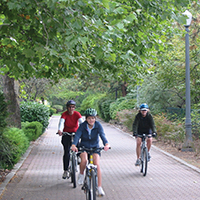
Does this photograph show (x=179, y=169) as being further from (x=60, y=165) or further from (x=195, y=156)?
(x=60, y=165)

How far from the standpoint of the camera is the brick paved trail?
22.0ft

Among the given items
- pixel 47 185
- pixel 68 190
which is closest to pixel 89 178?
pixel 68 190

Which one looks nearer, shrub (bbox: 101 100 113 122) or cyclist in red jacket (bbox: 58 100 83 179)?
cyclist in red jacket (bbox: 58 100 83 179)

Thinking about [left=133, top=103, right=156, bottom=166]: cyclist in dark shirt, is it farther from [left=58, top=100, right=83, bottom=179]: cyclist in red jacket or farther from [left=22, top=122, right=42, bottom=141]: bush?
[left=22, top=122, right=42, bottom=141]: bush

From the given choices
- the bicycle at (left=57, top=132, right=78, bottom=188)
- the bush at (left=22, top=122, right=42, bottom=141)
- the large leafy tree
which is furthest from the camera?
the bush at (left=22, top=122, right=42, bottom=141)

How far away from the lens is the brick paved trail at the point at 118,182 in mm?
6703

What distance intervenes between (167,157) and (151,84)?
21.9 ft

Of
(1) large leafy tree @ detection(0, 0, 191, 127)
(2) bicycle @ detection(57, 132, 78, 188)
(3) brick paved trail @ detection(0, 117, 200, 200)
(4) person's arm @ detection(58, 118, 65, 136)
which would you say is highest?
(1) large leafy tree @ detection(0, 0, 191, 127)

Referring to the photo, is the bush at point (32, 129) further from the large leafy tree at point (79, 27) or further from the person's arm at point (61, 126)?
the person's arm at point (61, 126)

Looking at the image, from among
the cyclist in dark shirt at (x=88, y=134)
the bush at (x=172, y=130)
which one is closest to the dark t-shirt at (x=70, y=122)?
the cyclist in dark shirt at (x=88, y=134)

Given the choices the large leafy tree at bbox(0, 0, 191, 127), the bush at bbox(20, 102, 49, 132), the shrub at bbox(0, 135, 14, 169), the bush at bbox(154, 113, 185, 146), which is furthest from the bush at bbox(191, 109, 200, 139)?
the bush at bbox(20, 102, 49, 132)

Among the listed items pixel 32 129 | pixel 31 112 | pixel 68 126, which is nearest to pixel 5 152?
pixel 68 126

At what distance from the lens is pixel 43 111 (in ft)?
→ 63.2

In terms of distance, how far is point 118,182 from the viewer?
7883mm
